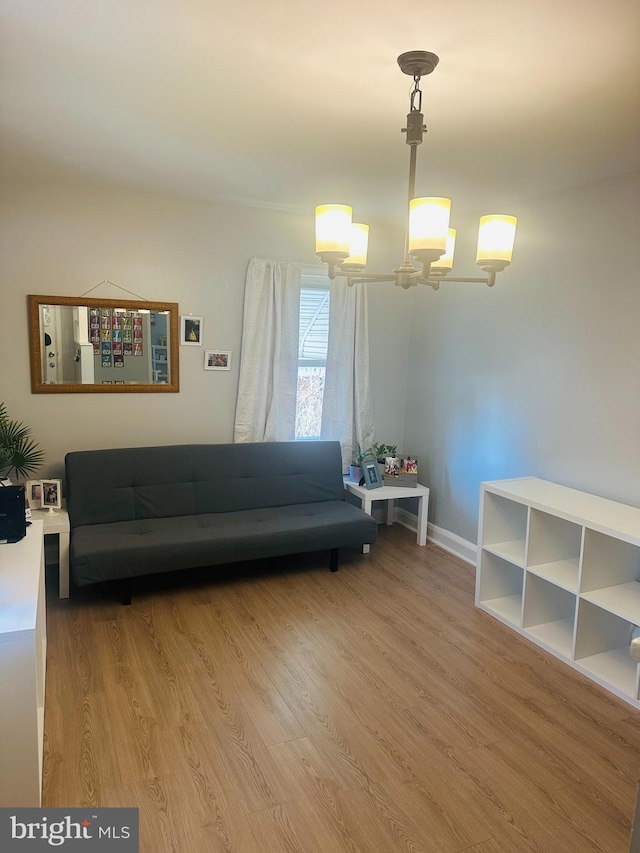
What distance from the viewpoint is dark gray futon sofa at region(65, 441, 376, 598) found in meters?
3.22

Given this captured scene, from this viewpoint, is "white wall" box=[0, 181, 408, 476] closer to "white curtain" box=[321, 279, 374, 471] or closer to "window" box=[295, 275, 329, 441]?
"window" box=[295, 275, 329, 441]

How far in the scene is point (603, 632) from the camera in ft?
9.34

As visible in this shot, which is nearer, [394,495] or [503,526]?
[503,526]

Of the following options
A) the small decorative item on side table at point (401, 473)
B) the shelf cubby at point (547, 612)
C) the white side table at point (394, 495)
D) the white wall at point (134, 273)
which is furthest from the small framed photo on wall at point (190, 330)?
the shelf cubby at point (547, 612)

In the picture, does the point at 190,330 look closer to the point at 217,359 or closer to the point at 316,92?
the point at 217,359

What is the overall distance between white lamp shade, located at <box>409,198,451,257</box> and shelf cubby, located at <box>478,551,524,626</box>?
208 centimetres

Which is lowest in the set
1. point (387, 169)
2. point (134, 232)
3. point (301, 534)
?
point (301, 534)

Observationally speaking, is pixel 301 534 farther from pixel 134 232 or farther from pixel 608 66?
pixel 608 66

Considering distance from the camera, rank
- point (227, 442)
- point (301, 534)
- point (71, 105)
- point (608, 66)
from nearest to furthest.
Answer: point (608, 66)
point (71, 105)
point (301, 534)
point (227, 442)

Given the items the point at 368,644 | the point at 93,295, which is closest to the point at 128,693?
the point at 368,644

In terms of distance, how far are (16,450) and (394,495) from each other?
2503mm

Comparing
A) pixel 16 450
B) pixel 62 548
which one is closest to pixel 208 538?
pixel 62 548

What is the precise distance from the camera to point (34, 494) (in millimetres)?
3488

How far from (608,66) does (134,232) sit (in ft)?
9.38
